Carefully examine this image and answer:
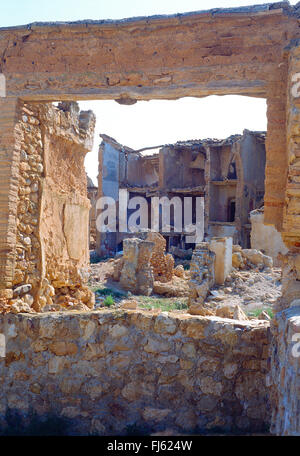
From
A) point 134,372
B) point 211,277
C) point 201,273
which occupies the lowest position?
point 134,372

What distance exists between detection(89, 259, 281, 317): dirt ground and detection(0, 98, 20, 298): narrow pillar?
4387 mm

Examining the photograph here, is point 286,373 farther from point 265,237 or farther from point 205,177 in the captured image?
point 205,177

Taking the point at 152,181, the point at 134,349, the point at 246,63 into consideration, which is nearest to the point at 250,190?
the point at 152,181

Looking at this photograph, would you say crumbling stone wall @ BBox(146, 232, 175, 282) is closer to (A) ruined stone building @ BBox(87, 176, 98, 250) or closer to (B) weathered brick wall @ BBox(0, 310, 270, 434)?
(B) weathered brick wall @ BBox(0, 310, 270, 434)

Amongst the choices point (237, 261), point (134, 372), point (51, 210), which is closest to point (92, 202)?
point (237, 261)

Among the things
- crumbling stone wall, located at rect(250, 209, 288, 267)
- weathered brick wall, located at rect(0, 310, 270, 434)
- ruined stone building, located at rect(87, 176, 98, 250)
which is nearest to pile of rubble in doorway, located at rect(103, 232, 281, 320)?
crumbling stone wall, located at rect(250, 209, 288, 267)

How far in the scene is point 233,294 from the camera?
1066cm

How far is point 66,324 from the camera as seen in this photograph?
3639mm

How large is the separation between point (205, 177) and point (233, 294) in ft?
41.7

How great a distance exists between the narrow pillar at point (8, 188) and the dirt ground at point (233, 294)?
14.4 feet

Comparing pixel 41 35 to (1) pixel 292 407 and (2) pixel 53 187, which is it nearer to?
(2) pixel 53 187

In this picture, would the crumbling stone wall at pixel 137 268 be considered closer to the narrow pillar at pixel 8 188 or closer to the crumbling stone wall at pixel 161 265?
the crumbling stone wall at pixel 161 265

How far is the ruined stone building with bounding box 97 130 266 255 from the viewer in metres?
21.3

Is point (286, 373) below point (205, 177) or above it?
below
